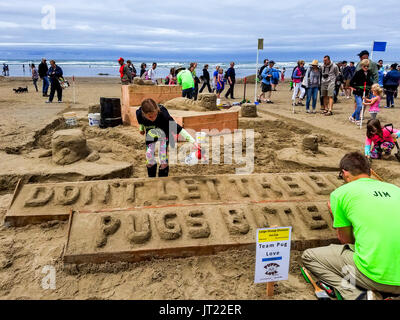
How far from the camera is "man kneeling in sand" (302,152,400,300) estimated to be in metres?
2.22

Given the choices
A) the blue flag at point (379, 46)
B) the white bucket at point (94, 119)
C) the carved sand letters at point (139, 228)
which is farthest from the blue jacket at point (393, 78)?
the carved sand letters at point (139, 228)

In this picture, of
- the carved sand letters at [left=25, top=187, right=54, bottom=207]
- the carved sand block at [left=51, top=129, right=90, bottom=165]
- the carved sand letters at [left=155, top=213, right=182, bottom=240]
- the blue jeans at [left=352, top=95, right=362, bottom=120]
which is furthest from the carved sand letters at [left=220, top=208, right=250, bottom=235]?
the blue jeans at [left=352, top=95, right=362, bottom=120]

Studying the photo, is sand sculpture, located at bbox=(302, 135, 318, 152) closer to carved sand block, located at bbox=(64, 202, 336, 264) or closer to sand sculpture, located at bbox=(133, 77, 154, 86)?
carved sand block, located at bbox=(64, 202, 336, 264)

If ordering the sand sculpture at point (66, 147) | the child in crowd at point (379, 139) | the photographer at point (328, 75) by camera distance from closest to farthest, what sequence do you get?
the sand sculpture at point (66, 147) → the child in crowd at point (379, 139) → the photographer at point (328, 75)

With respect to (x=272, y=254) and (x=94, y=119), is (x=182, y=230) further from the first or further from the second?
(x=94, y=119)

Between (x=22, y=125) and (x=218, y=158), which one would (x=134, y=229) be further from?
(x=22, y=125)

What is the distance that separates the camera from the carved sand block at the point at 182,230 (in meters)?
3.01

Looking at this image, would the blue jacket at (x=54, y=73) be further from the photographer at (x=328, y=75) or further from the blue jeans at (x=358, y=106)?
the blue jeans at (x=358, y=106)

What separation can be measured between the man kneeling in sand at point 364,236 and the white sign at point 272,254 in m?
0.43

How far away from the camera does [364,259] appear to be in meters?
2.32

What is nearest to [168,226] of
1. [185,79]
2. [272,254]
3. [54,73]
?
[272,254]
